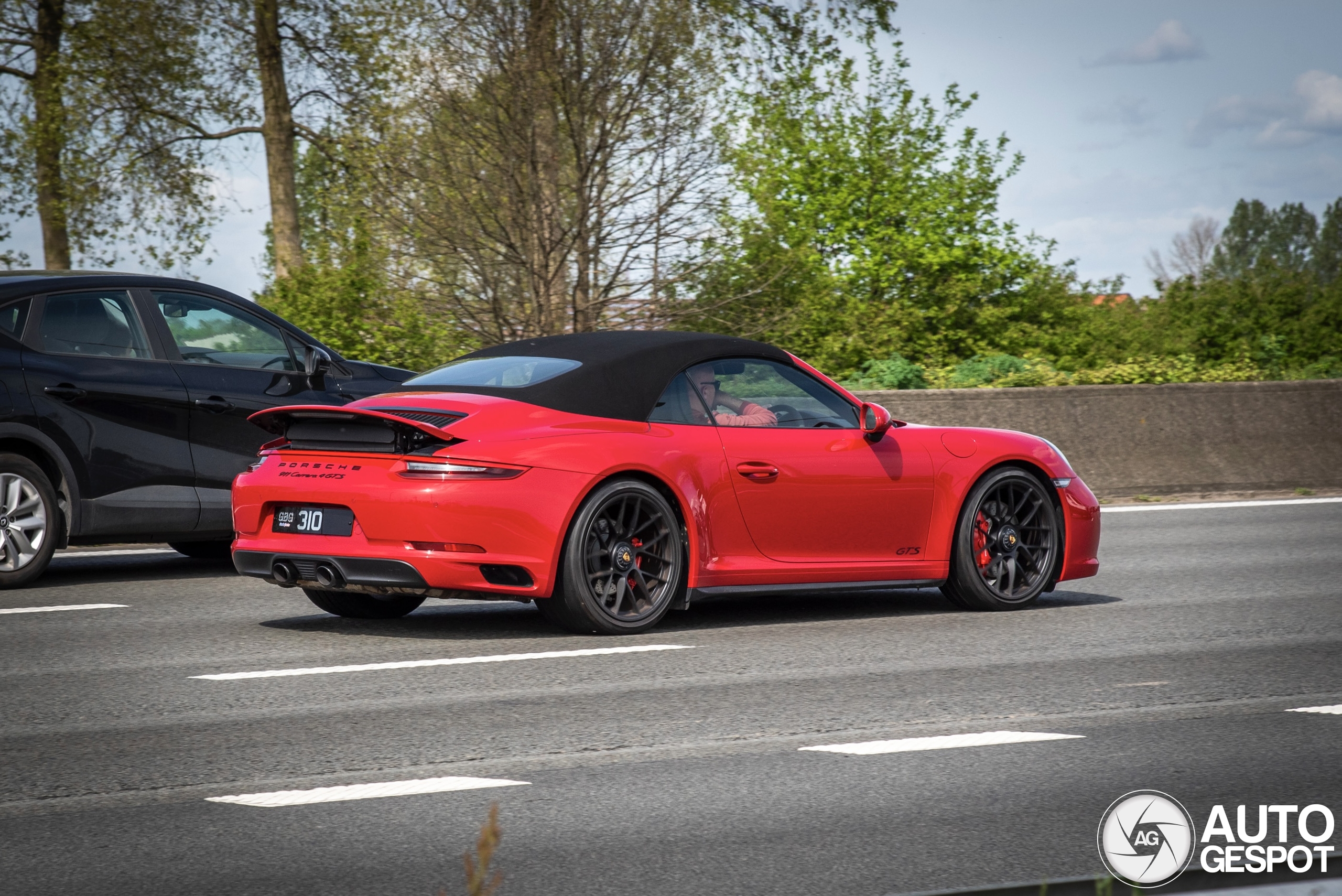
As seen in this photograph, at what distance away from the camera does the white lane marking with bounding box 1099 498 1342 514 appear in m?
14.7

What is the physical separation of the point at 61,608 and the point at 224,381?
196 centimetres

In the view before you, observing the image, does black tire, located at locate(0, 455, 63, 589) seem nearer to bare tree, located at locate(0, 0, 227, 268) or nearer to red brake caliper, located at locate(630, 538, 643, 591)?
red brake caliper, located at locate(630, 538, 643, 591)

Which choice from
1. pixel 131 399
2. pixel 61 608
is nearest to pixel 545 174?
pixel 131 399

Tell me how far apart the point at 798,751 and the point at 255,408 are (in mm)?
5773

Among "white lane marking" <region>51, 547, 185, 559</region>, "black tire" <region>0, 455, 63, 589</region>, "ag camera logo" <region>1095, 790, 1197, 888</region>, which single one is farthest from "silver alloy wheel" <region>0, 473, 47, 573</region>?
"ag camera logo" <region>1095, 790, 1197, 888</region>

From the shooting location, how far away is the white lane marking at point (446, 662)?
6.44 metres

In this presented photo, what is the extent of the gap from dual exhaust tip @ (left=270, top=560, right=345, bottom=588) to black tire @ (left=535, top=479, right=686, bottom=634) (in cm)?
90

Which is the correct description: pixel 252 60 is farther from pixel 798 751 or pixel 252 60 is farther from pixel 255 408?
pixel 798 751

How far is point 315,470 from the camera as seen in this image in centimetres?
715

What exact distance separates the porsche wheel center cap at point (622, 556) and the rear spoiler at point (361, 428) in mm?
874

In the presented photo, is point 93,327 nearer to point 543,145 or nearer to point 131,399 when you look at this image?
point 131,399

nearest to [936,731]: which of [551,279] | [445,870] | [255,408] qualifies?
[445,870]

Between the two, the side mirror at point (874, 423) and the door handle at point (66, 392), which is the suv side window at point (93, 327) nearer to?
the door handle at point (66, 392)

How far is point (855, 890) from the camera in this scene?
3.68 metres
